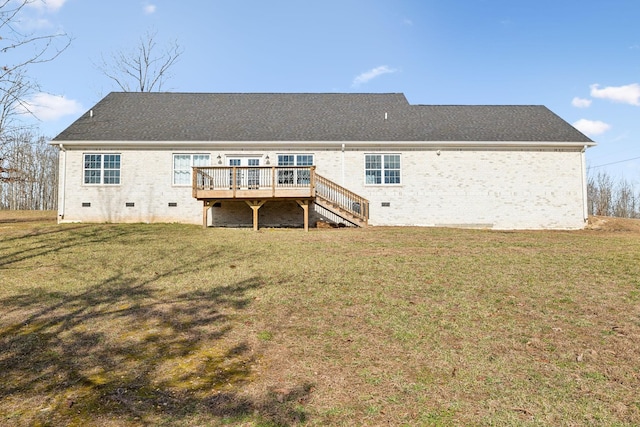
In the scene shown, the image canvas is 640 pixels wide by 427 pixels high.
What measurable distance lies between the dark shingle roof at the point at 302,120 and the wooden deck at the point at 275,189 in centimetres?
200

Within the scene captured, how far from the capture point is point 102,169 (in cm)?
1770

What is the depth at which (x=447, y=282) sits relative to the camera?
7.48 metres

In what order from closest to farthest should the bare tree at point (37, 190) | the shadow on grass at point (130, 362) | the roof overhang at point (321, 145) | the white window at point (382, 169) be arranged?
the shadow on grass at point (130, 362) → the roof overhang at point (321, 145) → the white window at point (382, 169) → the bare tree at point (37, 190)

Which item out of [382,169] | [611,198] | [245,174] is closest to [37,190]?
[245,174]

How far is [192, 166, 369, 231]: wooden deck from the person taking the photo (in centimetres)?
1541

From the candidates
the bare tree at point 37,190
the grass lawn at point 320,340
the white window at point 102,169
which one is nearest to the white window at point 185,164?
the white window at point 102,169

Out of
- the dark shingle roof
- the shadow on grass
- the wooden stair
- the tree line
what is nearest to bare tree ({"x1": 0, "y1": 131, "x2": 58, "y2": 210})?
the dark shingle roof

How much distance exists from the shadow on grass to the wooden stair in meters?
9.76

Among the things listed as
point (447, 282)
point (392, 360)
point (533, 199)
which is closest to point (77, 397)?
point (392, 360)

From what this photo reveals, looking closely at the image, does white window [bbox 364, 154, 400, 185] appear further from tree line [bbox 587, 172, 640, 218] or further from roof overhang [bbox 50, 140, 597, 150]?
tree line [bbox 587, 172, 640, 218]

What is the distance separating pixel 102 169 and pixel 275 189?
8.54 metres

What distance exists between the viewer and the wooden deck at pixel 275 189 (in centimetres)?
1541

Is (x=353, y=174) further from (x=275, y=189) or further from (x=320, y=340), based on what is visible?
(x=320, y=340)

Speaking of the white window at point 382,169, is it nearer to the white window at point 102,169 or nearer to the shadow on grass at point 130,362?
the white window at point 102,169
